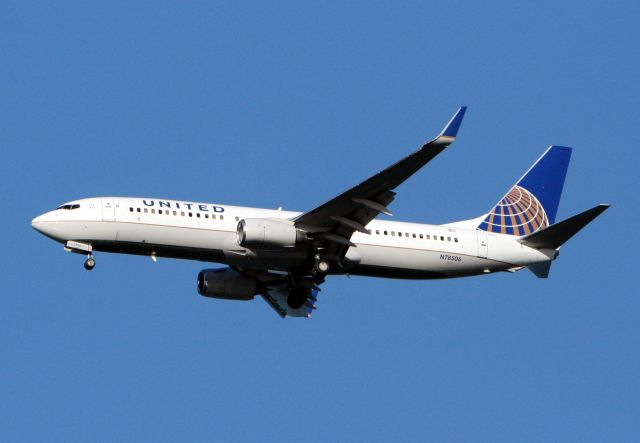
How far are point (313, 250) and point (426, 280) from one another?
6143mm

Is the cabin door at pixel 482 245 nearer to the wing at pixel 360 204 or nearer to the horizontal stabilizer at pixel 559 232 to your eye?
the horizontal stabilizer at pixel 559 232

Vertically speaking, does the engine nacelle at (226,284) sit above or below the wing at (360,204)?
below

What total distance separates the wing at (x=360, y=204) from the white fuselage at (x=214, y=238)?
44.9 inches

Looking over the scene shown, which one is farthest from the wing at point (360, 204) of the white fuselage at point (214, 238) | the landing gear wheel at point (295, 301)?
the landing gear wheel at point (295, 301)

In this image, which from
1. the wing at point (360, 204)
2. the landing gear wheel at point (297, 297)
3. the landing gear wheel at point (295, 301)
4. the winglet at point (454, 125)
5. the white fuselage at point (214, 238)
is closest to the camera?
the winglet at point (454, 125)

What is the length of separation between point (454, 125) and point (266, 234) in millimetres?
10177

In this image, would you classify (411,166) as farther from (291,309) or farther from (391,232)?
(291,309)

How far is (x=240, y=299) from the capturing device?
57219 mm

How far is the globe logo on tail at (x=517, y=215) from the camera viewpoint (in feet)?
194

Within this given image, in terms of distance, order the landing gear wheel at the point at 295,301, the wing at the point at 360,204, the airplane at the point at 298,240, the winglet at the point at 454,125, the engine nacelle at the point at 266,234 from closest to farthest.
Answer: the winglet at the point at 454,125, the wing at the point at 360,204, the engine nacelle at the point at 266,234, the airplane at the point at 298,240, the landing gear wheel at the point at 295,301

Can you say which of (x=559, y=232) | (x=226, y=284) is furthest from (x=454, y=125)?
(x=226, y=284)

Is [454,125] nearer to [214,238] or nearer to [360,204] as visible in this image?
[360,204]

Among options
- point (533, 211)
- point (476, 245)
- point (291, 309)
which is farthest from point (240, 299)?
point (533, 211)

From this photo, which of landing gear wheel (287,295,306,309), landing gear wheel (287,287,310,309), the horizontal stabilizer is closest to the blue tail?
the horizontal stabilizer
